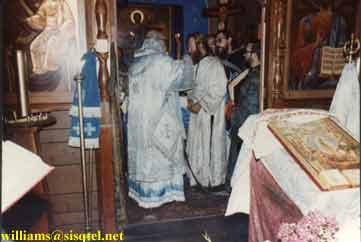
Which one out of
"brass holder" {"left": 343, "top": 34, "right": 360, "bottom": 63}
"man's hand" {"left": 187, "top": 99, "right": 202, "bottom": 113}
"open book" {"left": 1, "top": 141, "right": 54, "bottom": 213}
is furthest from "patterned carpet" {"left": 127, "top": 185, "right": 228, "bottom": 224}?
"open book" {"left": 1, "top": 141, "right": 54, "bottom": 213}

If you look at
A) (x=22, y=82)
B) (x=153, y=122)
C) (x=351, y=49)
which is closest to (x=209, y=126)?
(x=153, y=122)

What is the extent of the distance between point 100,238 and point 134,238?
332mm

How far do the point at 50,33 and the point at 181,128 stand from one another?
1.78 metres

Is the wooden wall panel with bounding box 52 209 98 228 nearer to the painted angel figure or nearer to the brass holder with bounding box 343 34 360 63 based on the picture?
the painted angel figure

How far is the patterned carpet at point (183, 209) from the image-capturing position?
3.59m

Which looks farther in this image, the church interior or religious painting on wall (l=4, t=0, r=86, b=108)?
religious painting on wall (l=4, t=0, r=86, b=108)

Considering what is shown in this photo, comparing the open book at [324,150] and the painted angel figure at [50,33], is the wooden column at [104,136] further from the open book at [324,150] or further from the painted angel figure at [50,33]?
the open book at [324,150]

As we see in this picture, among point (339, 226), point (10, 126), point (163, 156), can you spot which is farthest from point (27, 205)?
point (163, 156)

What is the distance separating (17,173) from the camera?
3.46 ft

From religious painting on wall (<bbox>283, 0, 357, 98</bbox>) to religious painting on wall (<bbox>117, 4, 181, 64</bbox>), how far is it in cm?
325

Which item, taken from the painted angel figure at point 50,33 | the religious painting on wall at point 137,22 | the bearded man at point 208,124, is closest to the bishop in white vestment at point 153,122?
the bearded man at point 208,124

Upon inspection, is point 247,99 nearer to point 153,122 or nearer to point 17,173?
point 153,122

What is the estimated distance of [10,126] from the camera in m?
2.25

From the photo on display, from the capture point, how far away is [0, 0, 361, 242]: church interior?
1538 mm
